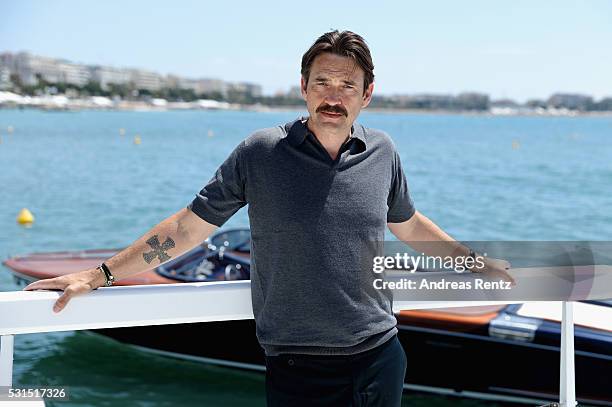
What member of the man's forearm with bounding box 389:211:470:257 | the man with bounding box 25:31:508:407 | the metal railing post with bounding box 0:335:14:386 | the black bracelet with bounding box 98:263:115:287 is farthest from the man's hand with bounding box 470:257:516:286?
the metal railing post with bounding box 0:335:14:386

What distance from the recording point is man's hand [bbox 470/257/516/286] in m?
2.14

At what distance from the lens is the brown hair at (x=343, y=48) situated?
1.85 meters

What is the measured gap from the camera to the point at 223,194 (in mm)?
1860

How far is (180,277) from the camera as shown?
258 inches

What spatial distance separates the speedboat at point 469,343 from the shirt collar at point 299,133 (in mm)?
3897

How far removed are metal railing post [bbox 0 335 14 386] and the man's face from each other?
891 mm

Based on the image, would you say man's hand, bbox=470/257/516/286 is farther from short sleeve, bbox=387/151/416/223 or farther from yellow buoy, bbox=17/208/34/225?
yellow buoy, bbox=17/208/34/225

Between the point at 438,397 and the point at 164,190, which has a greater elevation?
the point at 438,397

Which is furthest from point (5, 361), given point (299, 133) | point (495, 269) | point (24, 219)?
point (24, 219)

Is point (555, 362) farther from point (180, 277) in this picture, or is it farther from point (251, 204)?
point (251, 204)

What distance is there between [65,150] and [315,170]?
46491 millimetres

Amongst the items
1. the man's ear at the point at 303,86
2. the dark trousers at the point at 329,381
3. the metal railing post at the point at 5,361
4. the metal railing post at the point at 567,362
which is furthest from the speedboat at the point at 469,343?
the metal railing post at the point at 5,361

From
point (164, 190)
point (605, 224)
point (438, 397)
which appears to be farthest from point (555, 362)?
point (164, 190)

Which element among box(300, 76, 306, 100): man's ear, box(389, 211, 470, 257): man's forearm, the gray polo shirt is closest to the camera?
the gray polo shirt
